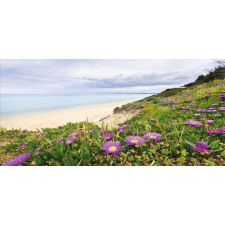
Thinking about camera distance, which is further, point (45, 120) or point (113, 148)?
point (45, 120)

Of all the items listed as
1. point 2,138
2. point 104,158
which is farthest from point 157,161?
point 2,138

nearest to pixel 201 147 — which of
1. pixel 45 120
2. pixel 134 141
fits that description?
pixel 134 141

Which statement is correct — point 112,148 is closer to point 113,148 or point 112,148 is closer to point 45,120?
point 113,148

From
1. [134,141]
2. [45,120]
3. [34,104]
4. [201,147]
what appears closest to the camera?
[201,147]

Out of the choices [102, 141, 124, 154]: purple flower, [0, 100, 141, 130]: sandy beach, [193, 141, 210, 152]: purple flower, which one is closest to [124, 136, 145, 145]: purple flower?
[102, 141, 124, 154]: purple flower

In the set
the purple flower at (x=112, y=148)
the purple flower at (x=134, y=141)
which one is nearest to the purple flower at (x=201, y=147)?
the purple flower at (x=134, y=141)

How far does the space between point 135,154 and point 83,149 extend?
509mm

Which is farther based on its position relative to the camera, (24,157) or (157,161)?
(24,157)

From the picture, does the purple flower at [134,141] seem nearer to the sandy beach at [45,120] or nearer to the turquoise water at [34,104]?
the sandy beach at [45,120]

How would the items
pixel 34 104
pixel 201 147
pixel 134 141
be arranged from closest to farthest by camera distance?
1. pixel 201 147
2. pixel 134 141
3. pixel 34 104
